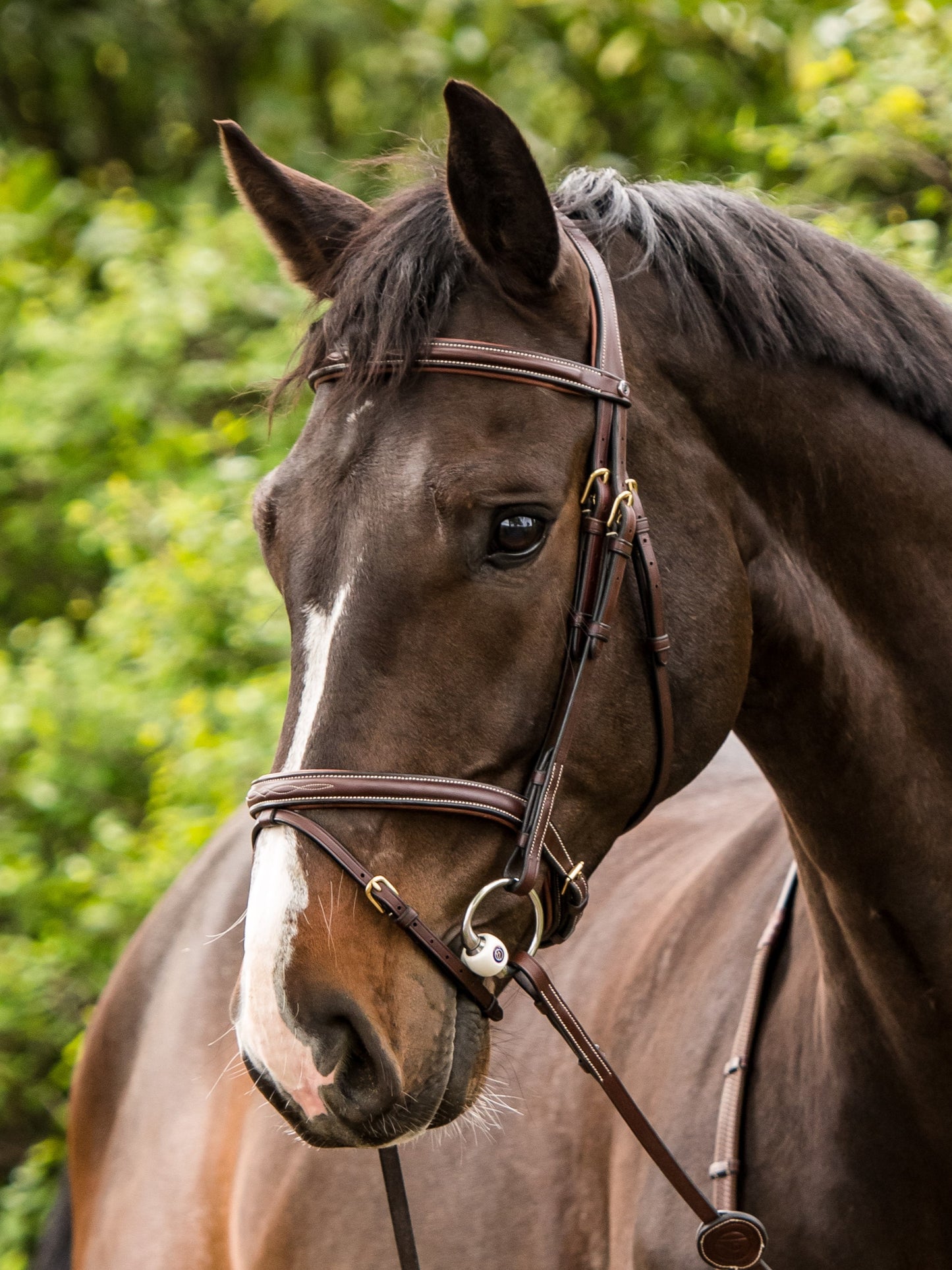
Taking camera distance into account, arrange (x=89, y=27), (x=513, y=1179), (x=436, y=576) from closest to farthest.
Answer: (x=436, y=576)
(x=513, y=1179)
(x=89, y=27)

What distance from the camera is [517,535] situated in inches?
61.4

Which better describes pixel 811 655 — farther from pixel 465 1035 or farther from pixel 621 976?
pixel 621 976

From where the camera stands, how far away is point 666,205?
71.3 inches

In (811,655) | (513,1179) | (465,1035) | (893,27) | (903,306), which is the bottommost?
(513,1179)

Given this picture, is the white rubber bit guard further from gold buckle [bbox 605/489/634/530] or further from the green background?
the green background

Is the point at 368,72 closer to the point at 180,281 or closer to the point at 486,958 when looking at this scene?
the point at 180,281

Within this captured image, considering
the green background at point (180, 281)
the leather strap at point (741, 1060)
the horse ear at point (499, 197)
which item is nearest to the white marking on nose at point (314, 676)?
the horse ear at point (499, 197)

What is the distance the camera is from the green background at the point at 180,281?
16.0ft

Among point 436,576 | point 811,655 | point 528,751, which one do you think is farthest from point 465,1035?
point 811,655

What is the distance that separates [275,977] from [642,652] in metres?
0.60

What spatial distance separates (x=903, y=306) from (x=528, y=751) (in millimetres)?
852

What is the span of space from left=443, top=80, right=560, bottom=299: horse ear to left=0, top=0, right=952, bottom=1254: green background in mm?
873

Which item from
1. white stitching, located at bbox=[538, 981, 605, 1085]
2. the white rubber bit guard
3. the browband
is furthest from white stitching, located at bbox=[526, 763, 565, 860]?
the browband

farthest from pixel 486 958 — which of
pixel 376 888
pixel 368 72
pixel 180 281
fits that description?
pixel 368 72
